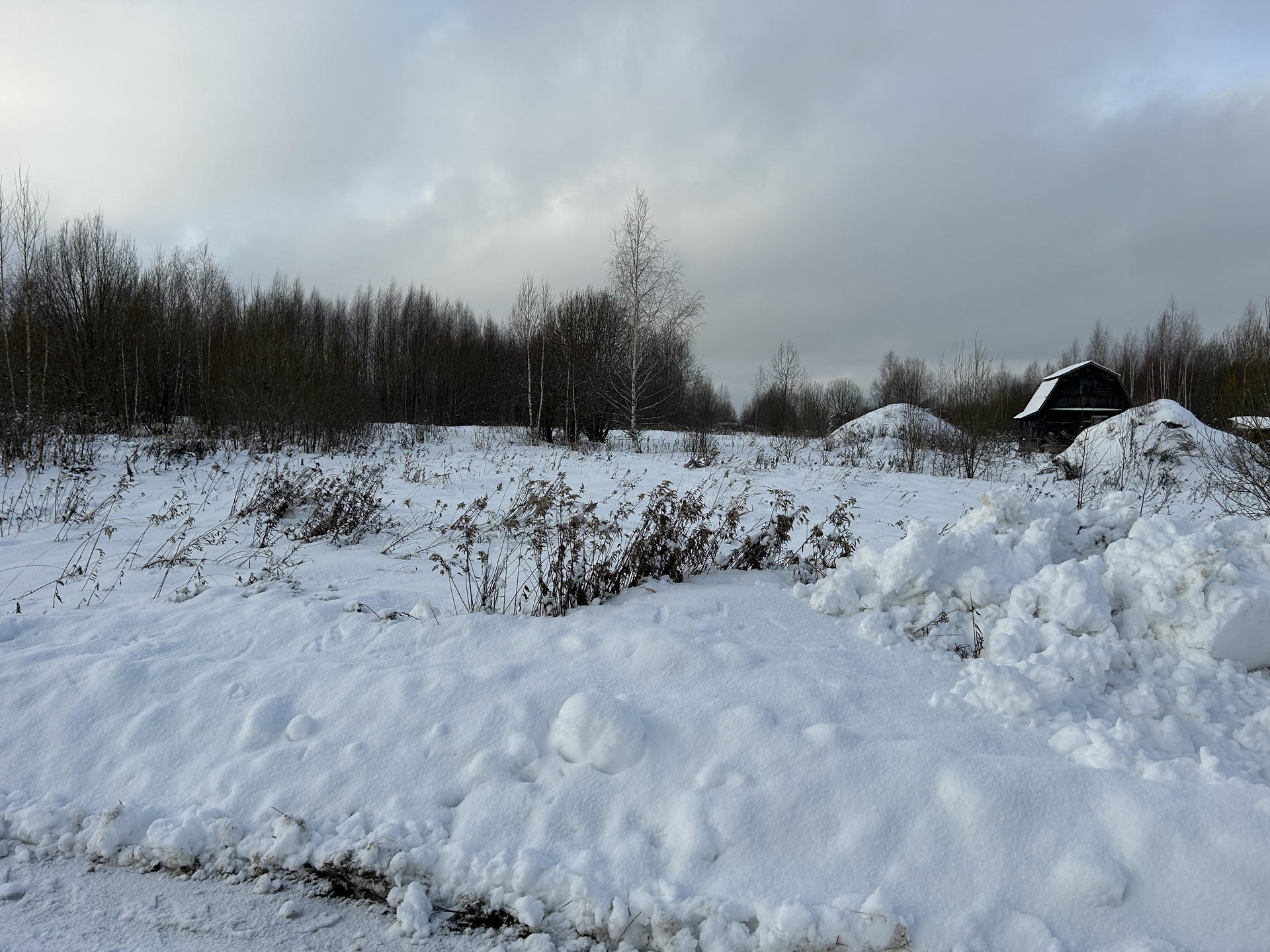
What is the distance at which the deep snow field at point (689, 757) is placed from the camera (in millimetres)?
1745

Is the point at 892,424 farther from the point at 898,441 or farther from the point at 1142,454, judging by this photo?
the point at 1142,454

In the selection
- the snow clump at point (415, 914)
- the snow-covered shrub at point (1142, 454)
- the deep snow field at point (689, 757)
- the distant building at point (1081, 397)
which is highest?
the distant building at point (1081, 397)

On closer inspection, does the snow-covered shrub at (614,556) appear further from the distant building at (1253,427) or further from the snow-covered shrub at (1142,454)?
the snow-covered shrub at (1142,454)

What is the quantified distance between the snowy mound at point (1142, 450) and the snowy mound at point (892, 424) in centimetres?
394

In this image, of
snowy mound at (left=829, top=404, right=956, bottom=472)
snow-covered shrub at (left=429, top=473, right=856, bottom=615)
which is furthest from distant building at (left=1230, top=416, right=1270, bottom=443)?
snowy mound at (left=829, top=404, right=956, bottom=472)

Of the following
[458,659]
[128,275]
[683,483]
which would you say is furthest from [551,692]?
[128,275]

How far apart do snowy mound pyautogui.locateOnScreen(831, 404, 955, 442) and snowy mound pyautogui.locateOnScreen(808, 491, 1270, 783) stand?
1330 centimetres

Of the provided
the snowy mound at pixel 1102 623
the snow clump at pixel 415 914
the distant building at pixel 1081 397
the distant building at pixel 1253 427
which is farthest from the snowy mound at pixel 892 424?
the snow clump at pixel 415 914

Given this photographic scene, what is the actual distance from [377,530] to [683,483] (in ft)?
16.5

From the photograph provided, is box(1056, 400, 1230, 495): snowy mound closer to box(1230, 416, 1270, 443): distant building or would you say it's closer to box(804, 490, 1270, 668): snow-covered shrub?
box(1230, 416, 1270, 443): distant building

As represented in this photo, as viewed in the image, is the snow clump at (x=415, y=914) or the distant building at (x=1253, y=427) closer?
the snow clump at (x=415, y=914)

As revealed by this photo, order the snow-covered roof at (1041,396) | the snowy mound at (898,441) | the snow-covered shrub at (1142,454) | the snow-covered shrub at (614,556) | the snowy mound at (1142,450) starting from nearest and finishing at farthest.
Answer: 1. the snow-covered shrub at (614,556)
2. the snow-covered shrub at (1142,454)
3. the snowy mound at (1142,450)
4. the snowy mound at (898,441)
5. the snow-covered roof at (1041,396)

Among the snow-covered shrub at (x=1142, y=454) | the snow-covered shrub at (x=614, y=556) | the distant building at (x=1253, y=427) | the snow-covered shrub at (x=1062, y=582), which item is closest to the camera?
the snow-covered shrub at (x=1062, y=582)

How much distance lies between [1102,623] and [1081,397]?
1015 inches
